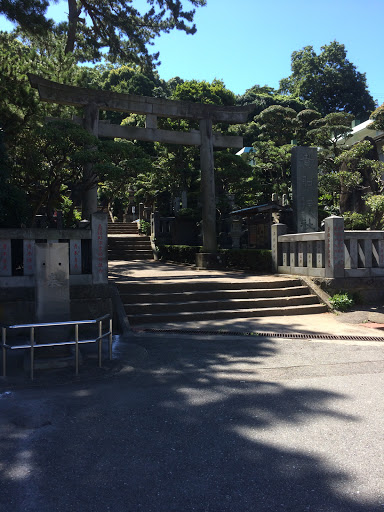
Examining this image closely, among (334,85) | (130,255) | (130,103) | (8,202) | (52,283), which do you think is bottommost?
(52,283)

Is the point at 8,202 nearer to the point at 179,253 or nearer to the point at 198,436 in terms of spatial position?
the point at 198,436

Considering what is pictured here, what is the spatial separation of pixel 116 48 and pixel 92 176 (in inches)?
381

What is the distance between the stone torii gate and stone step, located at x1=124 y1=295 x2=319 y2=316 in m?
4.59

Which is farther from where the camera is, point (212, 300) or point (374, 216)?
point (374, 216)

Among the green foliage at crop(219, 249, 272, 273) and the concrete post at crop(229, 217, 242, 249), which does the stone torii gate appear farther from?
the concrete post at crop(229, 217, 242, 249)

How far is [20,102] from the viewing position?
11.2 meters

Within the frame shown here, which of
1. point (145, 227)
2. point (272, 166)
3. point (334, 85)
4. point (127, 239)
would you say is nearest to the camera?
point (127, 239)

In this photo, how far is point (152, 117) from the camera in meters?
14.1

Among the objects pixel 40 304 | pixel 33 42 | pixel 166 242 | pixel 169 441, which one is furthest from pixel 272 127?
pixel 169 441

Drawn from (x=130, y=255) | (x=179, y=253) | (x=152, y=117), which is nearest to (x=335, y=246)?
(x=152, y=117)

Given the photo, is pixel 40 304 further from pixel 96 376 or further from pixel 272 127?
pixel 272 127

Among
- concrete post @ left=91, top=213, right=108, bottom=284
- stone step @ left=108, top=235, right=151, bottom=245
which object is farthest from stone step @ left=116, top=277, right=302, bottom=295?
stone step @ left=108, top=235, right=151, bottom=245

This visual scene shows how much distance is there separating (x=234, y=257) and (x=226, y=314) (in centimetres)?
590

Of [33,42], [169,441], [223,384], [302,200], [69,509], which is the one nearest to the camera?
[69,509]
